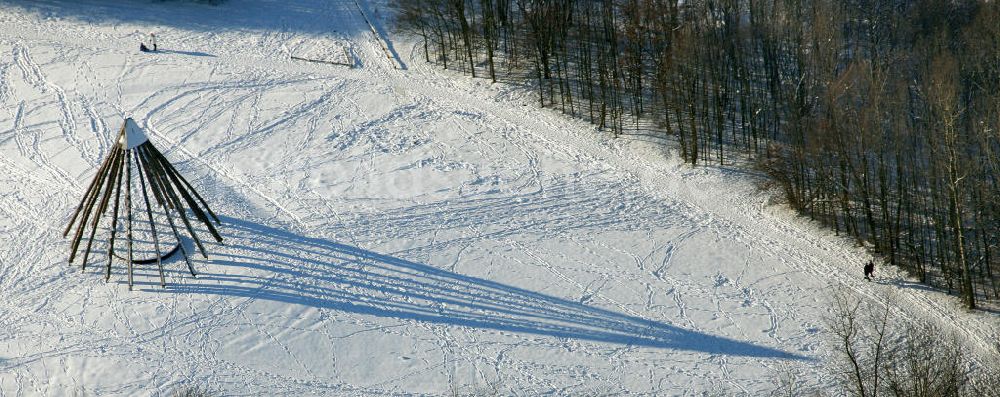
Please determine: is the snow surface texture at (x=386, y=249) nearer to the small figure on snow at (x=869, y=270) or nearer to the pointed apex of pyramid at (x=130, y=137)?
the small figure on snow at (x=869, y=270)

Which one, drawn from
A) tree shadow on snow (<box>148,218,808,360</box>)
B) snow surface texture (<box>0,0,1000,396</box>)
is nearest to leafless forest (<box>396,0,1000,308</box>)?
A: snow surface texture (<box>0,0,1000,396</box>)

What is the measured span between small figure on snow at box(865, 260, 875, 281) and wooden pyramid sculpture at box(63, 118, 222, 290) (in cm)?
2345

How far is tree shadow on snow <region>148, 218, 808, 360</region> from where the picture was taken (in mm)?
35812

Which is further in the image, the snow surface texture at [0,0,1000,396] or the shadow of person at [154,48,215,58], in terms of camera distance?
the shadow of person at [154,48,215,58]

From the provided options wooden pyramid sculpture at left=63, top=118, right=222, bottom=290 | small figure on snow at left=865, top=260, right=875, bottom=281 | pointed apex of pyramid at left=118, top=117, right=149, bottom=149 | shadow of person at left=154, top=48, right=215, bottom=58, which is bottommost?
small figure on snow at left=865, top=260, right=875, bottom=281

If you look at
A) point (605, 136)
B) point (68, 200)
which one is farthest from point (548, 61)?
point (68, 200)

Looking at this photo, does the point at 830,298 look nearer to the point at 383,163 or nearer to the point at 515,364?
the point at 515,364

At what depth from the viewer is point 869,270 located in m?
37.9

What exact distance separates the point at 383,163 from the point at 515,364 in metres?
13.3

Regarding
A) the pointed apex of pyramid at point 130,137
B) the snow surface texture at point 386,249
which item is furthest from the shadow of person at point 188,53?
the pointed apex of pyramid at point 130,137

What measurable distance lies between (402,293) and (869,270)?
16569 mm

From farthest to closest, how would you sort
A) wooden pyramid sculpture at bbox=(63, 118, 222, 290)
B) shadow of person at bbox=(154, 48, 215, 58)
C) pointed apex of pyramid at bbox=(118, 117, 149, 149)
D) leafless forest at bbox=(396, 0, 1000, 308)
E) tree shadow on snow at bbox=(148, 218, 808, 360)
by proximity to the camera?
shadow of person at bbox=(154, 48, 215, 58), leafless forest at bbox=(396, 0, 1000, 308), wooden pyramid sculpture at bbox=(63, 118, 222, 290), pointed apex of pyramid at bbox=(118, 117, 149, 149), tree shadow on snow at bbox=(148, 218, 808, 360)

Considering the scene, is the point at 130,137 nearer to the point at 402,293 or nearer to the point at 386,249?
the point at 386,249

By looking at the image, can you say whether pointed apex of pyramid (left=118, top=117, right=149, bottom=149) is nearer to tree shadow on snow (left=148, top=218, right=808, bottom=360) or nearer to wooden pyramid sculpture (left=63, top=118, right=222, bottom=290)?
wooden pyramid sculpture (left=63, top=118, right=222, bottom=290)
